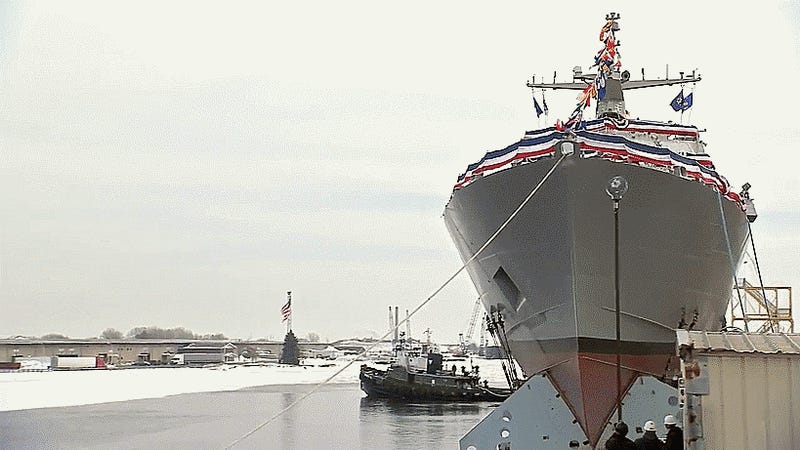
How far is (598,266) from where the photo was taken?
12547 millimetres

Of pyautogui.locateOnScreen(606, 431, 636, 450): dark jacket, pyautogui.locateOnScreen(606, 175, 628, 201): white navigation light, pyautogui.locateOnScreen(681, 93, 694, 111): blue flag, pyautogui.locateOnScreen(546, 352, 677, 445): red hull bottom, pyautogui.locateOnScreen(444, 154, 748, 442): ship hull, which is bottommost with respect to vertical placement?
pyautogui.locateOnScreen(606, 431, 636, 450): dark jacket

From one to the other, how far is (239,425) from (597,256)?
14269 mm

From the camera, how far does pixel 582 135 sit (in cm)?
1315

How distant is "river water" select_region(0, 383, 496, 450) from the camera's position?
63.9 feet

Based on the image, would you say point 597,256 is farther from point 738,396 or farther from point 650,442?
point 738,396

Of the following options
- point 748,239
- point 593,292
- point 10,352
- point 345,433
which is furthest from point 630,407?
point 10,352

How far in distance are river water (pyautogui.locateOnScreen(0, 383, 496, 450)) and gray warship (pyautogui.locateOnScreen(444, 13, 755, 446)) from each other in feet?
20.3

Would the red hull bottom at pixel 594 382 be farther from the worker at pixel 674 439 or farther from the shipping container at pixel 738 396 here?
the shipping container at pixel 738 396

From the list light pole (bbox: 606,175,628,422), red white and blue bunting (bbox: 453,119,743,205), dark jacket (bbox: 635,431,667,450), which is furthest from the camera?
red white and blue bunting (bbox: 453,119,743,205)

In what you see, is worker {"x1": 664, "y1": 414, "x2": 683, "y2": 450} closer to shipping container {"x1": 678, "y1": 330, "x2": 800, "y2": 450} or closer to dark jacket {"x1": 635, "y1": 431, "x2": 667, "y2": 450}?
dark jacket {"x1": 635, "y1": 431, "x2": 667, "y2": 450}

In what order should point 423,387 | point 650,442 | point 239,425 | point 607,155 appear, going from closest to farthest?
point 650,442, point 607,155, point 239,425, point 423,387

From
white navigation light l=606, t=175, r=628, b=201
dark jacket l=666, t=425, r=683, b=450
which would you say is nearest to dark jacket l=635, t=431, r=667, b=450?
dark jacket l=666, t=425, r=683, b=450

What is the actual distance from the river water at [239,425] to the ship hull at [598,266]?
6.30 meters

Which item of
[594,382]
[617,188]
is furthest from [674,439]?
[617,188]
